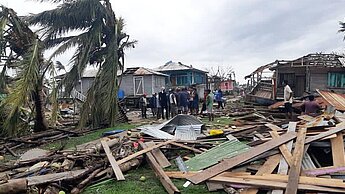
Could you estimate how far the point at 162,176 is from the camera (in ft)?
18.1

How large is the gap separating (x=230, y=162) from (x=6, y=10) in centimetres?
989

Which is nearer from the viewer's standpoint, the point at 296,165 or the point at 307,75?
the point at 296,165

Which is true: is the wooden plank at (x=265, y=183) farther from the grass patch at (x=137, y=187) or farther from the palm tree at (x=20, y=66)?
the palm tree at (x=20, y=66)

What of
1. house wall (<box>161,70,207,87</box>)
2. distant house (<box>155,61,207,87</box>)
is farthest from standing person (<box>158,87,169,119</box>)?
house wall (<box>161,70,207,87</box>)

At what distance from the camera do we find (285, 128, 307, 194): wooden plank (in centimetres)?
426

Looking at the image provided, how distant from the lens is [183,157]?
7.17 metres

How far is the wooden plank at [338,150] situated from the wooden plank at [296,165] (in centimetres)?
54

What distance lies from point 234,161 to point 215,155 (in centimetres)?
118

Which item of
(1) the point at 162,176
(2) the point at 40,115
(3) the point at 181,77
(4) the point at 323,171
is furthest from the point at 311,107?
(3) the point at 181,77

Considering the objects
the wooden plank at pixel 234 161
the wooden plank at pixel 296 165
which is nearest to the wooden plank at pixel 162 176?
the wooden plank at pixel 234 161

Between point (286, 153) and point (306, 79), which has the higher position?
point (306, 79)

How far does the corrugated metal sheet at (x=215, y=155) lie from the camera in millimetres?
6105

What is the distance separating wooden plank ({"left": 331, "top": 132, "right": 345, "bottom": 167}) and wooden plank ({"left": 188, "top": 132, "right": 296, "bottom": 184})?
2.37 ft

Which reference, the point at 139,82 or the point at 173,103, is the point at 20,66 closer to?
the point at 173,103
